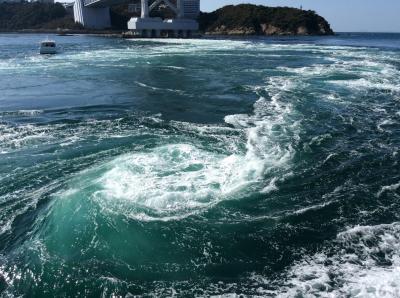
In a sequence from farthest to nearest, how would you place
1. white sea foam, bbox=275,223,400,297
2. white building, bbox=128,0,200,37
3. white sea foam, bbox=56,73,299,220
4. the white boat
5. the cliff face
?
the cliff face, white building, bbox=128,0,200,37, the white boat, white sea foam, bbox=56,73,299,220, white sea foam, bbox=275,223,400,297

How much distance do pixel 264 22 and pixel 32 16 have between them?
79470 millimetres

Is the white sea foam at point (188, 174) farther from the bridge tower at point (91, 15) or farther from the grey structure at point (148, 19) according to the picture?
the bridge tower at point (91, 15)

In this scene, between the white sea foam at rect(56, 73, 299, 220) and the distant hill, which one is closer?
the white sea foam at rect(56, 73, 299, 220)

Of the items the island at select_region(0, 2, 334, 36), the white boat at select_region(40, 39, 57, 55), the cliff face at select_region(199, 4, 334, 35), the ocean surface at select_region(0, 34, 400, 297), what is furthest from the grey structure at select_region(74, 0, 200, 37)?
the ocean surface at select_region(0, 34, 400, 297)

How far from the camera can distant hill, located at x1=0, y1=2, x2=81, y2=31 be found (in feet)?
402

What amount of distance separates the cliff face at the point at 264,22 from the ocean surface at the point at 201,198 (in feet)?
262

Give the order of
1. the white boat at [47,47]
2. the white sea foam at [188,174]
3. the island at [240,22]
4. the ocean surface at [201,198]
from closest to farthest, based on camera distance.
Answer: the ocean surface at [201,198] → the white sea foam at [188,174] → the white boat at [47,47] → the island at [240,22]

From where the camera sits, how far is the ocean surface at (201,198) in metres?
6.14

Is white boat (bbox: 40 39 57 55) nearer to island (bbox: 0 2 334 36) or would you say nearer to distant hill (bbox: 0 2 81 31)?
island (bbox: 0 2 334 36)

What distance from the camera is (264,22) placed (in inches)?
3733

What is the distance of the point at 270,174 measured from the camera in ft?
31.4

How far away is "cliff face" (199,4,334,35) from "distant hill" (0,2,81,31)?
49.1 m

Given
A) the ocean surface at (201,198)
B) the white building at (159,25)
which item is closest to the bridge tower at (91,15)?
the white building at (159,25)

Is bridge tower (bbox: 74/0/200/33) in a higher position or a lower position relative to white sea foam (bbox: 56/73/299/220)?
higher
